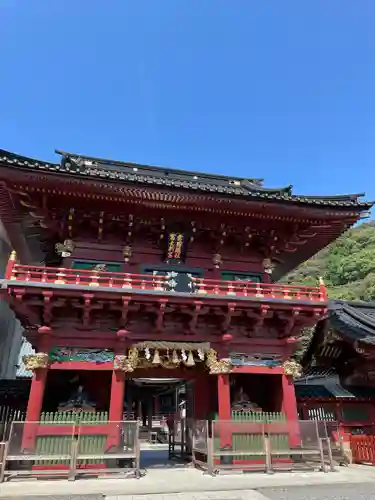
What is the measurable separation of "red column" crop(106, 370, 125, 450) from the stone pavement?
110cm

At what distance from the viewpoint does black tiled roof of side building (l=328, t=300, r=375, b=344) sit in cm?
1269

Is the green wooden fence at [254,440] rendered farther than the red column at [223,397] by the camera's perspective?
No

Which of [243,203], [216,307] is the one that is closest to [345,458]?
[216,307]

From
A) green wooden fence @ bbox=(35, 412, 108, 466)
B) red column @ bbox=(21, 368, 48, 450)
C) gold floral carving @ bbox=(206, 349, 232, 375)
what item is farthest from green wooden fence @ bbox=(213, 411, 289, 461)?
red column @ bbox=(21, 368, 48, 450)

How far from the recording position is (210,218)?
47.0 feet

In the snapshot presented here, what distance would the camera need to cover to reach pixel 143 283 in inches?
483

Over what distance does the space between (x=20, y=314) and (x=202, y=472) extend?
7.93 m

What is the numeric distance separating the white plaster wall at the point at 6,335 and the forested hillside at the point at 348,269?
47633 mm

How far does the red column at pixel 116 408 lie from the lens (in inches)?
428

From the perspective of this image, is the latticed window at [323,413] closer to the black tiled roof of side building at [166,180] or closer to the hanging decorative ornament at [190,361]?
the hanging decorative ornament at [190,361]

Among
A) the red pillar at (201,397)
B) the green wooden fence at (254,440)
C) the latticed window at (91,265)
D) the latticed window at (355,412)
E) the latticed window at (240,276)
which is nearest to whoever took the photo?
the green wooden fence at (254,440)

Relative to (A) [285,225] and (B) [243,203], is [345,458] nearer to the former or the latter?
(A) [285,225]

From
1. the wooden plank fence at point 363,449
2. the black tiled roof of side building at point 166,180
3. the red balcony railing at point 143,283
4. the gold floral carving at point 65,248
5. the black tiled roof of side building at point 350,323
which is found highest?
the black tiled roof of side building at point 166,180

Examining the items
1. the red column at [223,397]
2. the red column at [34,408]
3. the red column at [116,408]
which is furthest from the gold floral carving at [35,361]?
the red column at [223,397]
